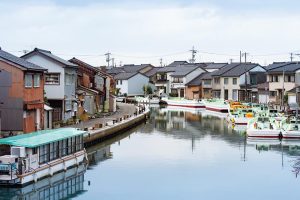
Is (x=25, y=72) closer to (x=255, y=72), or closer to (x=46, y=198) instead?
(x=46, y=198)

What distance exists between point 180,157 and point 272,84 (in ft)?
128

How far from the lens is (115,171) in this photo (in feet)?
84.1

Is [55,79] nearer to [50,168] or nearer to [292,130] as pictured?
[50,168]

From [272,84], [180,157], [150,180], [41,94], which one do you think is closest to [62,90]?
[41,94]

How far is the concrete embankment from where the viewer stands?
32.6m

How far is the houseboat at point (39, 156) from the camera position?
20312 mm

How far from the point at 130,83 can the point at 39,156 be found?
241ft

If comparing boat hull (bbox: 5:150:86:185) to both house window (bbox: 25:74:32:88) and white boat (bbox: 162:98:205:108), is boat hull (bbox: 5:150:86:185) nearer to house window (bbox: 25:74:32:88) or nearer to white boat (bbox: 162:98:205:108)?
house window (bbox: 25:74:32:88)

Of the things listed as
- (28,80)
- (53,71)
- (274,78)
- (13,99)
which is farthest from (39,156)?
(274,78)

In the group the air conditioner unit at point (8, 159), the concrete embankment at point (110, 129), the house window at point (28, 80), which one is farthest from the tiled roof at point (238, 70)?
the air conditioner unit at point (8, 159)

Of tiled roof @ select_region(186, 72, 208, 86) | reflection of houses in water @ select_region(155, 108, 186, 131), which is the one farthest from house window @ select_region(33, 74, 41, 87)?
tiled roof @ select_region(186, 72, 208, 86)

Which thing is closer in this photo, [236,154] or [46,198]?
[46,198]

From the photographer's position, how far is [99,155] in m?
30.4

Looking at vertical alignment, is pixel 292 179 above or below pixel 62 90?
below
